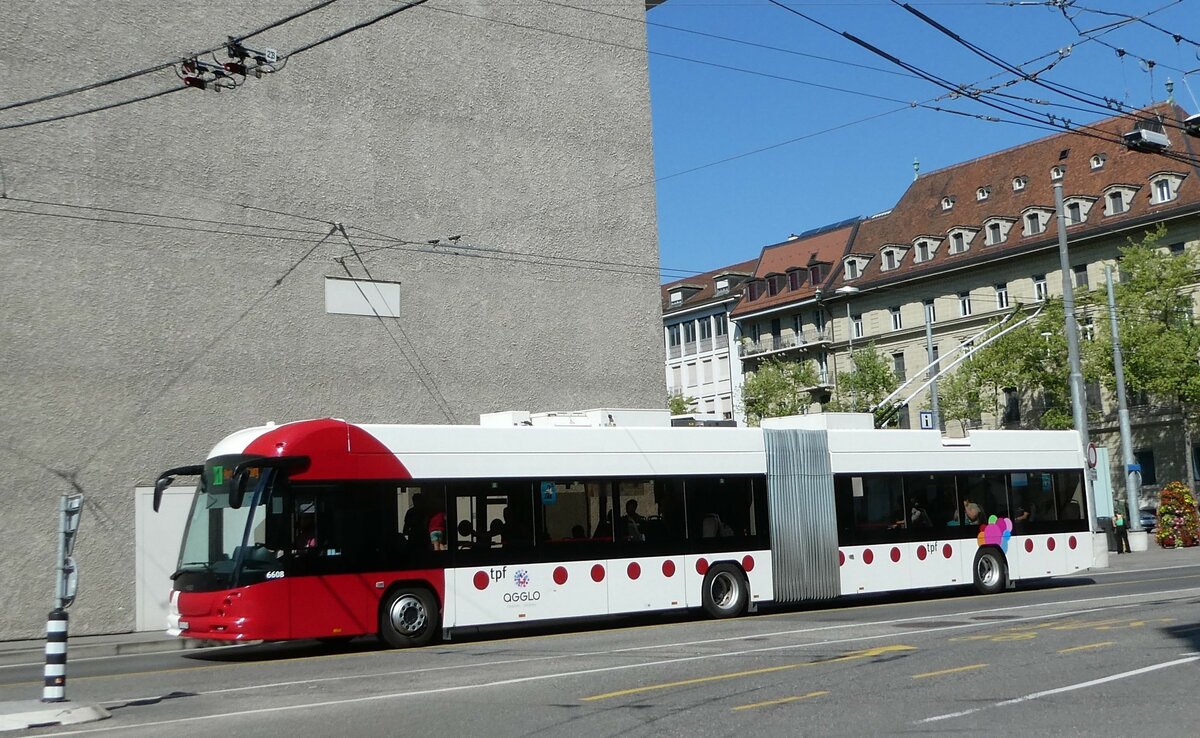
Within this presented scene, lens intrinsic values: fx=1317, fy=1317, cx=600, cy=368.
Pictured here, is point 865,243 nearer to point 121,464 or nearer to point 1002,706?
point 121,464

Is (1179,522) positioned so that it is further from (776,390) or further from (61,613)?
(61,613)

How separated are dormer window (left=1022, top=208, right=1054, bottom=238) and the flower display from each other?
27.8 m

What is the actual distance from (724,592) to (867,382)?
51823 millimetres

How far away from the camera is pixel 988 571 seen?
24078 millimetres

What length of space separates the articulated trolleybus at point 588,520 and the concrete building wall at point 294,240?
516 centimetres

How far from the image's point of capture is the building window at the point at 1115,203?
2557 inches

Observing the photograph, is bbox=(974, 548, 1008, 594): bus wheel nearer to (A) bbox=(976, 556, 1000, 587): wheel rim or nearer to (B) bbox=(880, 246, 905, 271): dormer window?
(A) bbox=(976, 556, 1000, 587): wheel rim

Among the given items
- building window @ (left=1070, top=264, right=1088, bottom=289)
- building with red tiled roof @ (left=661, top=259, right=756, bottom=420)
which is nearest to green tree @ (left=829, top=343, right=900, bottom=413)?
building window @ (left=1070, top=264, right=1088, bottom=289)

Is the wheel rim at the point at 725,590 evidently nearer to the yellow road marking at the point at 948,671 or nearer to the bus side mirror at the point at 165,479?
the bus side mirror at the point at 165,479

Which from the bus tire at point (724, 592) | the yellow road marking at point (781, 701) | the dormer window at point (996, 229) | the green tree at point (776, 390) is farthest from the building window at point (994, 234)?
the yellow road marking at point (781, 701)

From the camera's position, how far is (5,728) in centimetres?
1016

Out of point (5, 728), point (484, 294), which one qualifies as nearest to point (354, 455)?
point (5, 728)

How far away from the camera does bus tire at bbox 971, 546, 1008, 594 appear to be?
2377 cm

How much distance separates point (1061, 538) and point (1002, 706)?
1648 centimetres
